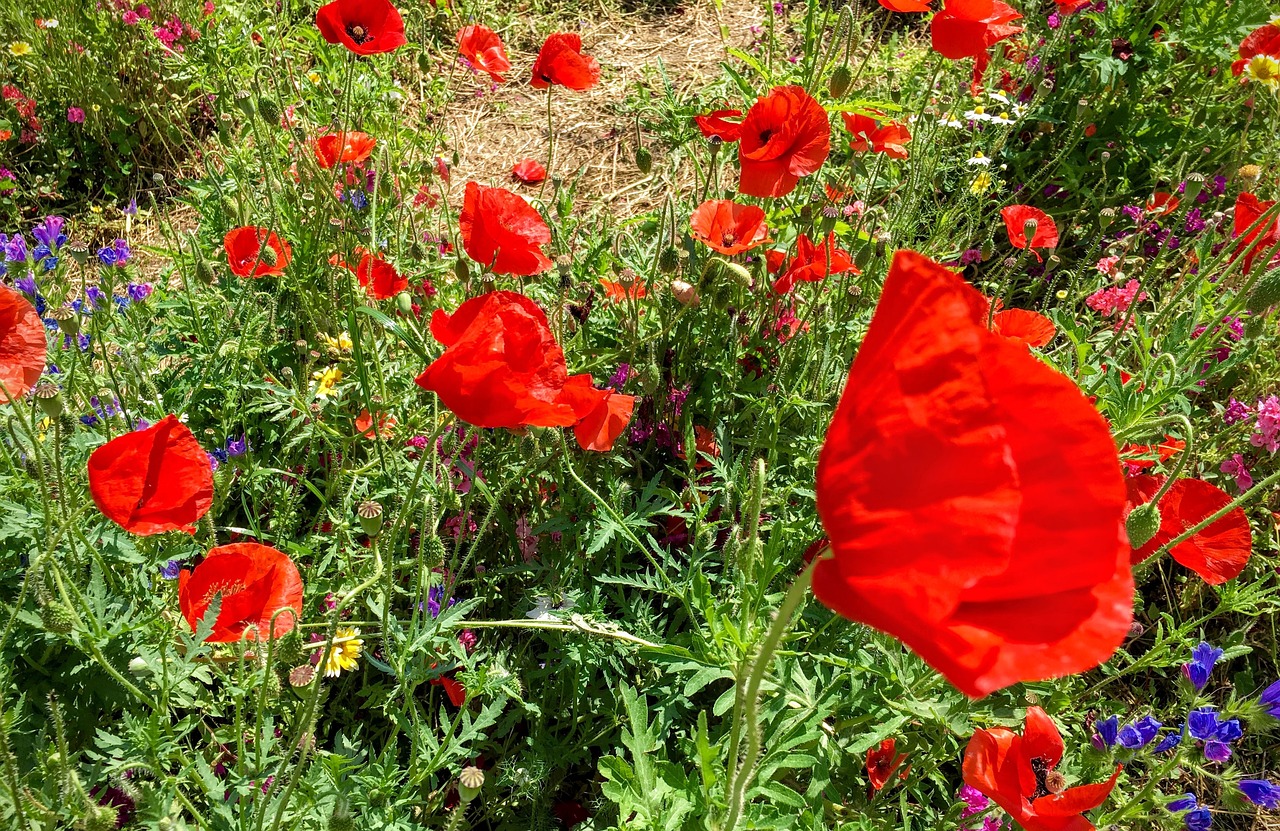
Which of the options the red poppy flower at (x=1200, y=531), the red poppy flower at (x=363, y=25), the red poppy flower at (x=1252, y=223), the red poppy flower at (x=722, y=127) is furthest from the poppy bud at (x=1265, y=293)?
the red poppy flower at (x=363, y=25)

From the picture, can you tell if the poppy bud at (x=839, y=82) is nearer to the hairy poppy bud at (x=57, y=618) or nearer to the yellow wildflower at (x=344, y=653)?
the yellow wildflower at (x=344, y=653)

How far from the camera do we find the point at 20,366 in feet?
4.63

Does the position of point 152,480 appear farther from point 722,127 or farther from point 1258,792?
point 1258,792

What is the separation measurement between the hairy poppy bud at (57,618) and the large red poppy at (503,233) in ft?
3.47

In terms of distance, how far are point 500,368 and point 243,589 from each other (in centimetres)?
65

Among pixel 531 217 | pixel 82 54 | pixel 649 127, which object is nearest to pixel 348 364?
pixel 531 217

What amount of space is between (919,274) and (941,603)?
11.6 inches

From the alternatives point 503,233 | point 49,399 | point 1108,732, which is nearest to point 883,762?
point 1108,732

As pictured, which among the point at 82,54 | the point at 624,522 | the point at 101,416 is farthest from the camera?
the point at 82,54

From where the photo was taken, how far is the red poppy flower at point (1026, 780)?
1381 mm

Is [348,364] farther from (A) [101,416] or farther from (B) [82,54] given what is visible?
(B) [82,54]

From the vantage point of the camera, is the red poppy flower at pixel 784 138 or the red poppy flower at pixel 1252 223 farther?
the red poppy flower at pixel 784 138

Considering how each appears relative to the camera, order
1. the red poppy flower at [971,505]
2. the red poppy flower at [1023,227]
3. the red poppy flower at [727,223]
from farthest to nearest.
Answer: the red poppy flower at [1023,227] → the red poppy flower at [727,223] → the red poppy flower at [971,505]

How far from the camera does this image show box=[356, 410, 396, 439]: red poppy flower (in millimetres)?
2139
